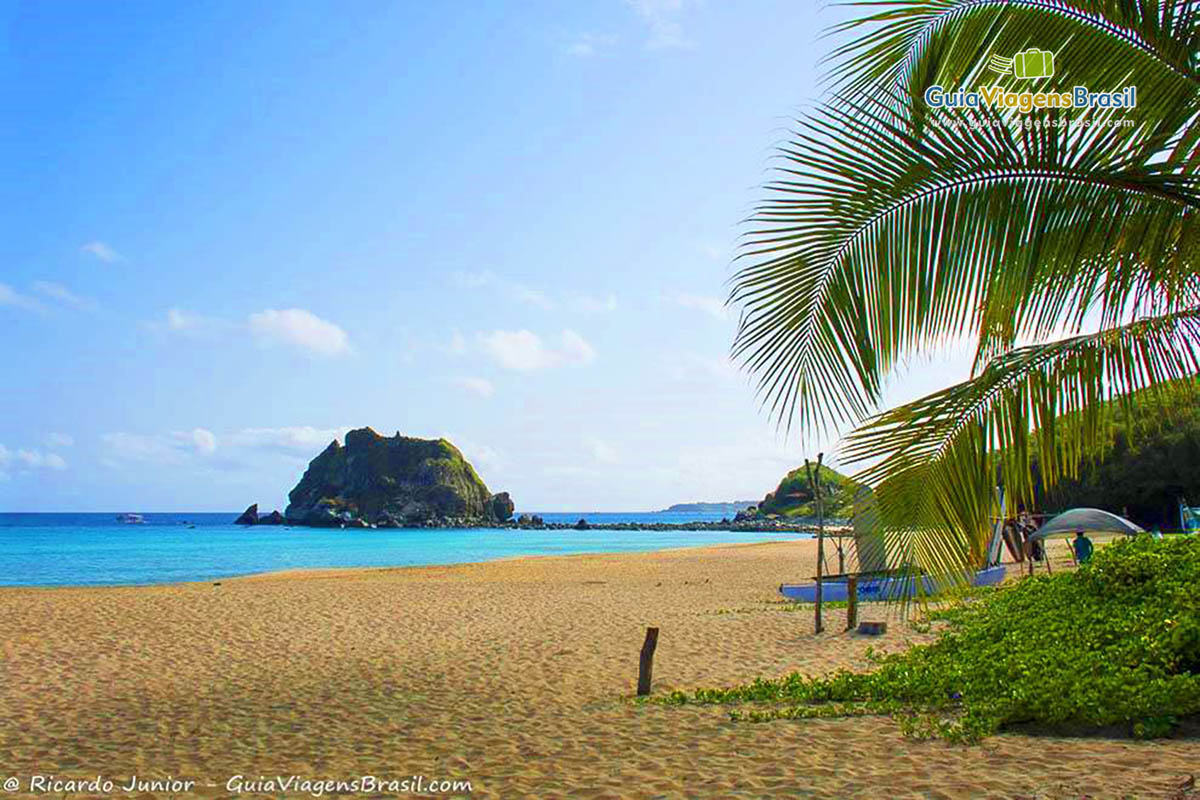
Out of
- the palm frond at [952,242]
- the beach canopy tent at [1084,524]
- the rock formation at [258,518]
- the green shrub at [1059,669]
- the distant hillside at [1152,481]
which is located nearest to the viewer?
the palm frond at [952,242]

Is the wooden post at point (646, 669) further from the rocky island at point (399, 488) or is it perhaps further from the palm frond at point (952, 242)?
the rocky island at point (399, 488)

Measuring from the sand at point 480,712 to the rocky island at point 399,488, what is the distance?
302 ft

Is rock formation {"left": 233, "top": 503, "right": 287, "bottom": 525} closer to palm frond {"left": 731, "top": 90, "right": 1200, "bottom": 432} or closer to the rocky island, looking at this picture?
the rocky island

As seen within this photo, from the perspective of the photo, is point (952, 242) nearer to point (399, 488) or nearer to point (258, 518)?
point (399, 488)

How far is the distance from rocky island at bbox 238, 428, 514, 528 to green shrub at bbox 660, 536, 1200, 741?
10144 cm

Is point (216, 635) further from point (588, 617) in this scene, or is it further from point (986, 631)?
point (986, 631)

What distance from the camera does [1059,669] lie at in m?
7.28

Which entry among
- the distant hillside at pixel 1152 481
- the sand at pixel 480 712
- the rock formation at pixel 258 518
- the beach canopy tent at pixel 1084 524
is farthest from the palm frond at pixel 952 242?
the rock formation at pixel 258 518

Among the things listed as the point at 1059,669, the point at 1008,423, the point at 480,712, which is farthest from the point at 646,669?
the point at 1008,423

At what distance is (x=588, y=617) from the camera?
619 inches

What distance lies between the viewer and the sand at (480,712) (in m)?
5.66

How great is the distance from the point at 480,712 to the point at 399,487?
10501cm

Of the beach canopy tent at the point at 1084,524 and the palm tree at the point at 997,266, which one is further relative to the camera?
the beach canopy tent at the point at 1084,524

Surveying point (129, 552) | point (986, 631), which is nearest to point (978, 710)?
point (986, 631)
